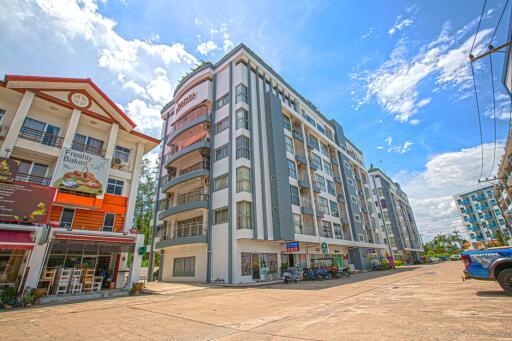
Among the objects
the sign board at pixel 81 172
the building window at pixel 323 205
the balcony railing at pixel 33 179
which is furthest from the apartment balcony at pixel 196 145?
the building window at pixel 323 205

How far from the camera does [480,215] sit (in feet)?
288

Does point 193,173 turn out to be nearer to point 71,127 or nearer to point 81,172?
point 81,172

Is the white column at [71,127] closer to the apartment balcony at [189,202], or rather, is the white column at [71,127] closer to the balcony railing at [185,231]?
the apartment balcony at [189,202]

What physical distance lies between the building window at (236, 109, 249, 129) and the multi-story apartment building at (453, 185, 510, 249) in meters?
93.8

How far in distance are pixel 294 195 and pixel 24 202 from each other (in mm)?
23913

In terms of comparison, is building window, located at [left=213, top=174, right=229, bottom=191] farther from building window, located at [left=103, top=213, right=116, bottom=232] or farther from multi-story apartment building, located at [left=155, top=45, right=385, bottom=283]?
building window, located at [left=103, top=213, right=116, bottom=232]


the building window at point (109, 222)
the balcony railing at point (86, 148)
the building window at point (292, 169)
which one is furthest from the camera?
the building window at point (292, 169)

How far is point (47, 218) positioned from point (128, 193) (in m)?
5.73

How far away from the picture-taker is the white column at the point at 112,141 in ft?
61.0

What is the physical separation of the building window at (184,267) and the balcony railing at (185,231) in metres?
2.63

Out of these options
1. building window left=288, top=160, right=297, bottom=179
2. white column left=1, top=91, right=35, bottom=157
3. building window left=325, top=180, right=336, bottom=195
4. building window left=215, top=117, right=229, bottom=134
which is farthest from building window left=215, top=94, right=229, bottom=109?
building window left=325, top=180, right=336, bottom=195

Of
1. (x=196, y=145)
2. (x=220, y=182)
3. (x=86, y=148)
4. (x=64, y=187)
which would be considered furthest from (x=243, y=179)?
(x=64, y=187)

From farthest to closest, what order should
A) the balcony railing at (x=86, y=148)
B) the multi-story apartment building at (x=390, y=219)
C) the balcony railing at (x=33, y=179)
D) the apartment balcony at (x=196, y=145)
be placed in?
the multi-story apartment building at (x=390, y=219), the apartment balcony at (x=196, y=145), the balcony railing at (x=86, y=148), the balcony railing at (x=33, y=179)

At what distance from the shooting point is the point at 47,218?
13.8 meters
